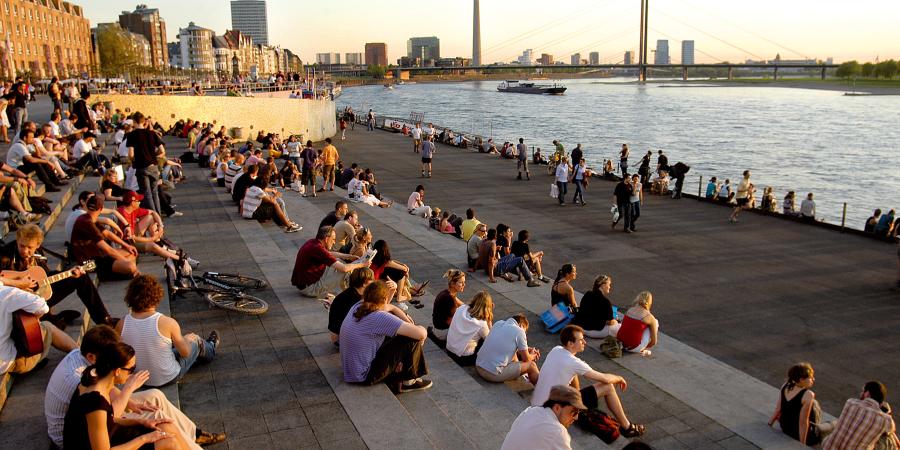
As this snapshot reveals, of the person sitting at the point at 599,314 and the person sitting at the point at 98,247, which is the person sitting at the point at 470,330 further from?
the person sitting at the point at 98,247

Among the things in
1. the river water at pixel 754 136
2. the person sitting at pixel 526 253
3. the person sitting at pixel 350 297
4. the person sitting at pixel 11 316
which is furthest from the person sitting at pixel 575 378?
the river water at pixel 754 136

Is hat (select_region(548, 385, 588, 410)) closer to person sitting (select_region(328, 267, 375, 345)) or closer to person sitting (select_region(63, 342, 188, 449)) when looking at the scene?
person sitting (select_region(63, 342, 188, 449))

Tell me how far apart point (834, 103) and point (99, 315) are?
140 meters

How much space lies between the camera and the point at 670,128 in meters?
82.1

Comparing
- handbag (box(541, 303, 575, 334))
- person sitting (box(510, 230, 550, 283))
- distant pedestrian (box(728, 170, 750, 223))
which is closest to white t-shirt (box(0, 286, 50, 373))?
handbag (box(541, 303, 575, 334))

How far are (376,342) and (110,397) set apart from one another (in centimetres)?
240

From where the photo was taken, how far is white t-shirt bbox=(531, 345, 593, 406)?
21.0 feet

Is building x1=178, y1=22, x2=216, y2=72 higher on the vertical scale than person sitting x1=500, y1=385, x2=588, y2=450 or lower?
higher

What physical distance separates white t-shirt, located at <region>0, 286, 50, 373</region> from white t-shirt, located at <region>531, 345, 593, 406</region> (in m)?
4.39

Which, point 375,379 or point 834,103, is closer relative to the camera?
point 375,379

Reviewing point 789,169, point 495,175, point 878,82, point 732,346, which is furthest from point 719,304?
point 878,82

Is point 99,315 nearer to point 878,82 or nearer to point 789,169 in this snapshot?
point 789,169

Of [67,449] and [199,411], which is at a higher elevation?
[67,449]

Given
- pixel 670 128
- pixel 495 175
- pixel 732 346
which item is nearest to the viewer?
A: pixel 732 346
